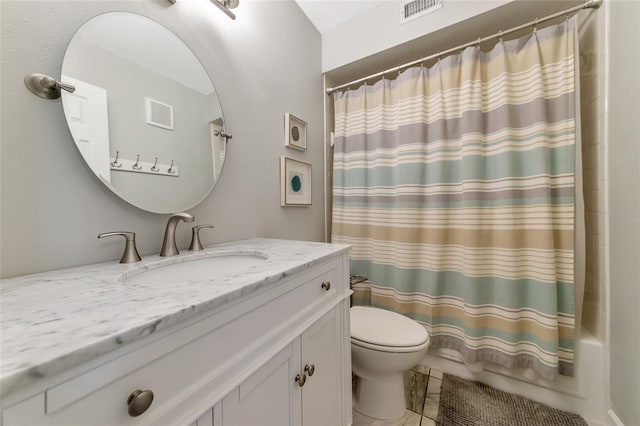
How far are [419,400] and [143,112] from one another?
1757 mm

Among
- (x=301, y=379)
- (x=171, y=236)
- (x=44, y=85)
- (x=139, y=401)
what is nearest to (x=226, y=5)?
(x=44, y=85)

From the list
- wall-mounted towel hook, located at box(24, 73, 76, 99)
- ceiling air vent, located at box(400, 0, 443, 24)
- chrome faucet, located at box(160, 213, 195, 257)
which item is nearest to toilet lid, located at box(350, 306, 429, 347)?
chrome faucet, located at box(160, 213, 195, 257)

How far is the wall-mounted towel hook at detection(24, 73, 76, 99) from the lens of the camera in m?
0.56

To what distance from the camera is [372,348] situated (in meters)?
1.01

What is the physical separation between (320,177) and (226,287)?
4.43ft

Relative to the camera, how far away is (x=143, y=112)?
757 mm

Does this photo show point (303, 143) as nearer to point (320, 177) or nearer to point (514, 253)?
point (320, 177)

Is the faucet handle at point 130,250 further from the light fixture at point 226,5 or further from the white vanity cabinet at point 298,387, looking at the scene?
the light fixture at point 226,5

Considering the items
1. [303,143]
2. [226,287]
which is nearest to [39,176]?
[226,287]

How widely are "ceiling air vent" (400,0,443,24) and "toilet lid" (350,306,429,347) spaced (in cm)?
174

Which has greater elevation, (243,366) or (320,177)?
(320,177)

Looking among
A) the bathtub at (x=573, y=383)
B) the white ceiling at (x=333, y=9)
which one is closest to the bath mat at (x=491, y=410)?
the bathtub at (x=573, y=383)

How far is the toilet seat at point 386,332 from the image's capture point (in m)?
0.99

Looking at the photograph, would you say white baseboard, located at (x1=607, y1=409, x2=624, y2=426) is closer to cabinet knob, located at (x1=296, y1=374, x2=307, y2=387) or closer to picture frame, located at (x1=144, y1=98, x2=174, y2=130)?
cabinet knob, located at (x1=296, y1=374, x2=307, y2=387)
